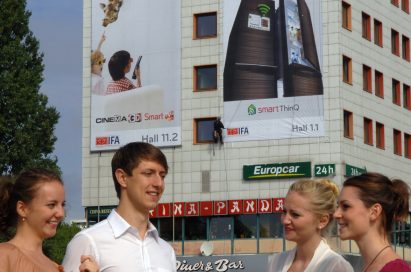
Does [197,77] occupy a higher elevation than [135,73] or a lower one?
lower

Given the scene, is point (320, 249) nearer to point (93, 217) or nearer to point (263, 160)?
point (263, 160)

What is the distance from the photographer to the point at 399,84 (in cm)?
6550

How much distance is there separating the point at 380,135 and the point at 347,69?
4367 mm

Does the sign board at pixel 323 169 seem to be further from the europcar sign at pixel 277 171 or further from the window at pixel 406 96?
the window at pixel 406 96

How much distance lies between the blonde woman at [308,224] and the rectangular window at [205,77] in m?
51.8

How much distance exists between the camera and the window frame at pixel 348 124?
60031 mm

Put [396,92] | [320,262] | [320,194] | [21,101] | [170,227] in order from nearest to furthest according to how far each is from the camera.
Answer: [320,262], [320,194], [21,101], [170,227], [396,92]

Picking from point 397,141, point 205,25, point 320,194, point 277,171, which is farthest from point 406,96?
point 320,194

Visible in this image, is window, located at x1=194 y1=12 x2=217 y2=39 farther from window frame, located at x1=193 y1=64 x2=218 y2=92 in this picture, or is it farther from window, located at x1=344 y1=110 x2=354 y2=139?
window, located at x1=344 y1=110 x2=354 y2=139

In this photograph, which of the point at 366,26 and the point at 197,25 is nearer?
the point at 197,25

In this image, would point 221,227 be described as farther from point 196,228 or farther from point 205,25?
point 205,25

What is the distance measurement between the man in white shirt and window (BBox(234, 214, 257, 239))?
52.2 m

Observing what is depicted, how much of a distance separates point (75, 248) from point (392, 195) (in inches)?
81.6

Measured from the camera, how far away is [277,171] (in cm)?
5950
